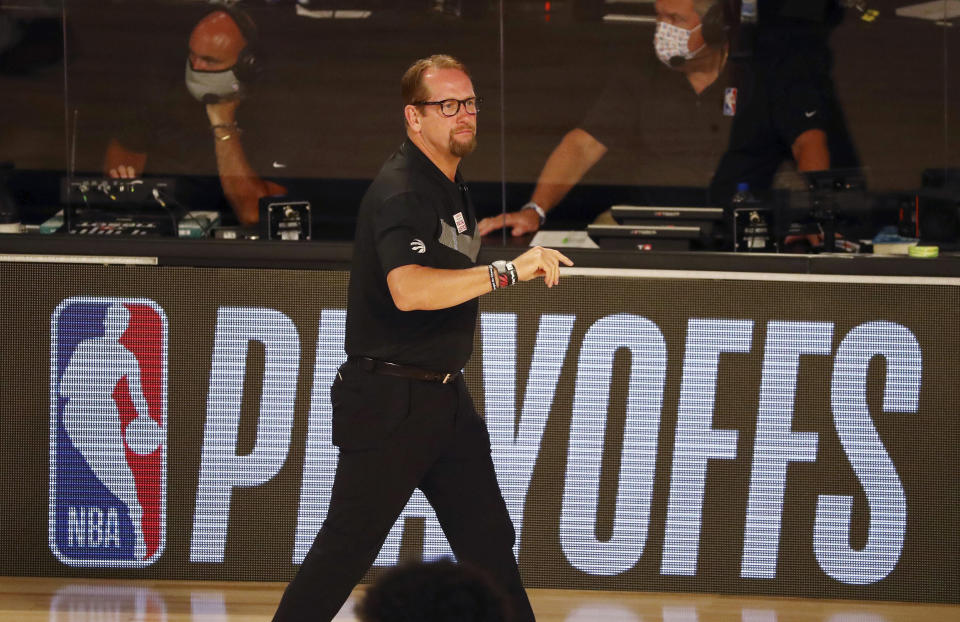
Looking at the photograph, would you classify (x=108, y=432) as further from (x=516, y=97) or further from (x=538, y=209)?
(x=516, y=97)

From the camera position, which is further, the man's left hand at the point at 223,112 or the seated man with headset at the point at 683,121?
the man's left hand at the point at 223,112

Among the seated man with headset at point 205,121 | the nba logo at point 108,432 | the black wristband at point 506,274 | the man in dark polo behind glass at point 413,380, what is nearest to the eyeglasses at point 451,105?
the man in dark polo behind glass at point 413,380

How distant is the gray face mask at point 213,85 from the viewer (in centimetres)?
669

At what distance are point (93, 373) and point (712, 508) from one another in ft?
7.61

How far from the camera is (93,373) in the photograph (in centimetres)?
485

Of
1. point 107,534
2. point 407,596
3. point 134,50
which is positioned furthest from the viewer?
point 134,50

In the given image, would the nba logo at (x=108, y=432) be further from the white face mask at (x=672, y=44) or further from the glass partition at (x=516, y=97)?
the white face mask at (x=672, y=44)

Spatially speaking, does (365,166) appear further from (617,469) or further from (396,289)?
(396,289)

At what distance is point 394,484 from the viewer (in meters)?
3.37

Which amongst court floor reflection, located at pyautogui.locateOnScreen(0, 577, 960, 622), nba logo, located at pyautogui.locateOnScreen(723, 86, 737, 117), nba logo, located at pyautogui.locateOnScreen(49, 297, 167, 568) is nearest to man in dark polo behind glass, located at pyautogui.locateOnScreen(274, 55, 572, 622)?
court floor reflection, located at pyautogui.locateOnScreen(0, 577, 960, 622)

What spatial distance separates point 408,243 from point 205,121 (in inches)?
146

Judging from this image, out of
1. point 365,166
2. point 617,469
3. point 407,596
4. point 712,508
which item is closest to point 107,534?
point 617,469

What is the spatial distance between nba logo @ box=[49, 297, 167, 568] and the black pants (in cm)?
159

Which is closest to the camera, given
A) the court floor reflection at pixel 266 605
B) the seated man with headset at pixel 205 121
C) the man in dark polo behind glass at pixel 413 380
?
the man in dark polo behind glass at pixel 413 380
